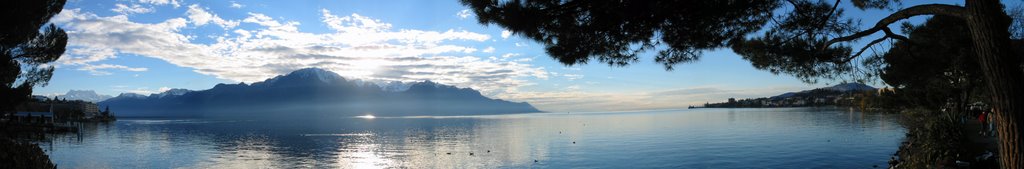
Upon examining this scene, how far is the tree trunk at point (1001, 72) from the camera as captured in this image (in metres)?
7.23

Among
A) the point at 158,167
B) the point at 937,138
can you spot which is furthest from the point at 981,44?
the point at 158,167

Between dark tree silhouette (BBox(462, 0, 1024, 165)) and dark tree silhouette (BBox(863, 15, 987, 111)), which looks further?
dark tree silhouette (BBox(863, 15, 987, 111))

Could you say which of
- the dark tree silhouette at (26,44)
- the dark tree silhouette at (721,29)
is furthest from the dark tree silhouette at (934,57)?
the dark tree silhouette at (26,44)

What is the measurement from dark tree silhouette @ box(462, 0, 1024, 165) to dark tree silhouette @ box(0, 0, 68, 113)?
819 inches

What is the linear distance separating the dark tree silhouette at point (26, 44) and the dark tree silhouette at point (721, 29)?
68.3 feet

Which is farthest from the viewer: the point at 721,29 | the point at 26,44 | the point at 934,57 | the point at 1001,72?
the point at 26,44

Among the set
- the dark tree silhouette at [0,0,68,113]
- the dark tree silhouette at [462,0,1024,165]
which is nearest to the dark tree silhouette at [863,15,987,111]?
the dark tree silhouette at [462,0,1024,165]

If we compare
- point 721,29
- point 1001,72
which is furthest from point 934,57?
point 1001,72

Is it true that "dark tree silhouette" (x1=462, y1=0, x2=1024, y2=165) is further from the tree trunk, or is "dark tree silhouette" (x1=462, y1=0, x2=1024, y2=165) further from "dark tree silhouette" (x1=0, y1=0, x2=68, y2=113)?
"dark tree silhouette" (x1=0, y1=0, x2=68, y2=113)

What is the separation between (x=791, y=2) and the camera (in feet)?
40.5

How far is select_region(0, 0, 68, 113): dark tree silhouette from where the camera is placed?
72.6 ft

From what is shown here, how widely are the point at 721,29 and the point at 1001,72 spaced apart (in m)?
5.41

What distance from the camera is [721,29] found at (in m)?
12.4

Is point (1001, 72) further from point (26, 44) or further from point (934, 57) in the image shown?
point (26, 44)
